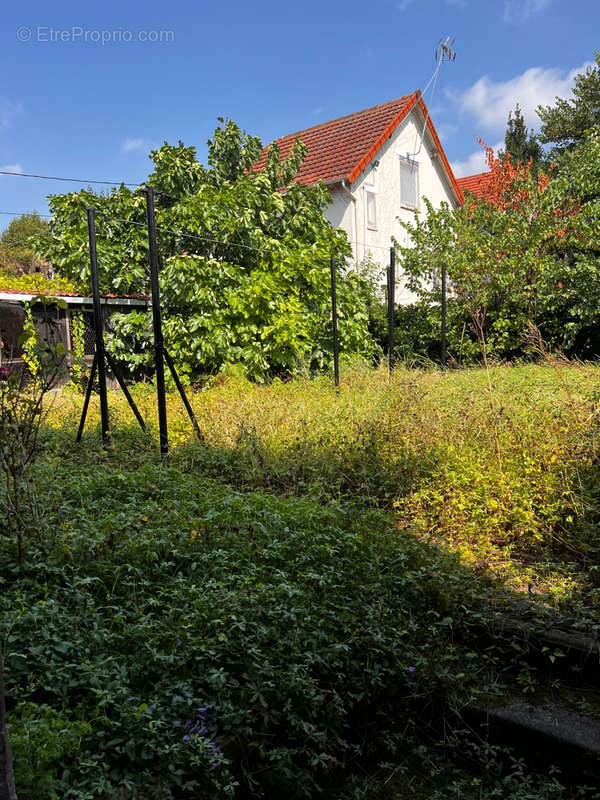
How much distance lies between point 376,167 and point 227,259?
270 inches

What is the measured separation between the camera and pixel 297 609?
2.92m

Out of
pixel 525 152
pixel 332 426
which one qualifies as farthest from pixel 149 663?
pixel 525 152

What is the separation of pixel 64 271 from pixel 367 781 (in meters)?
13.2

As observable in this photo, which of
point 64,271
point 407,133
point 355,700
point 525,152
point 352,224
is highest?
point 525,152

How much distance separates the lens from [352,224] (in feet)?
55.6

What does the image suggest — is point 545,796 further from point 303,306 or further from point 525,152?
point 525,152

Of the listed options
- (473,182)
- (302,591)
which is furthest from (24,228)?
(302,591)

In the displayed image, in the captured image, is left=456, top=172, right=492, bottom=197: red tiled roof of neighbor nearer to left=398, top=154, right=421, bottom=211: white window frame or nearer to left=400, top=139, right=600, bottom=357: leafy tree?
left=398, top=154, right=421, bottom=211: white window frame

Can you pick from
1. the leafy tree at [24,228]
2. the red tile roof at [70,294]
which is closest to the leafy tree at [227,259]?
the red tile roof at [70,294]

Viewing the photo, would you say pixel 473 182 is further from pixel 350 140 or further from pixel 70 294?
pixel 70 294

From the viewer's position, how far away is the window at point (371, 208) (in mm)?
17391

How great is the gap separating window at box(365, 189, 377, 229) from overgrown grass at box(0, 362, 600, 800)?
40.4 feet

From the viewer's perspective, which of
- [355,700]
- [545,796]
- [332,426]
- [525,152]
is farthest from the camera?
[525,152]

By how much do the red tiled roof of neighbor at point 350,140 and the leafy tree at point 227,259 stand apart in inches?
111
